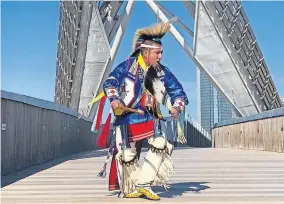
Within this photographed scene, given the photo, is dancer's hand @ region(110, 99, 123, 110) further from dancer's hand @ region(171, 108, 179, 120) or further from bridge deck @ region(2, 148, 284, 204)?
bridge deck @ region(2, 148, 284, 204)

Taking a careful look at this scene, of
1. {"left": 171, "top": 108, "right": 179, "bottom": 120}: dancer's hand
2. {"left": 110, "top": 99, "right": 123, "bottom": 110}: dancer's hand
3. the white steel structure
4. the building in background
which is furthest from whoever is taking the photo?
the building in background

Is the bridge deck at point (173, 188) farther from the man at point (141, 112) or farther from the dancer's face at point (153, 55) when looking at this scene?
the dancer's face at point (153, 55)

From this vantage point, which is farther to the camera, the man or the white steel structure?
the white steel structure

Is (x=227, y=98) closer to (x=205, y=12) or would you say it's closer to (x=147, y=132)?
(x=205, y=12)

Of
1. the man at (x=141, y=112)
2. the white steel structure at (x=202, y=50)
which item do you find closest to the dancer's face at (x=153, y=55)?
the man at (x=141, y=112)

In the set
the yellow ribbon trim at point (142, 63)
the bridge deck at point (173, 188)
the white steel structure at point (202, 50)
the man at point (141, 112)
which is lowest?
the bridge deck at point (173, 188)

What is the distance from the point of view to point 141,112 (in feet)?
16.1

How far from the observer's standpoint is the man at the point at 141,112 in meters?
4.85

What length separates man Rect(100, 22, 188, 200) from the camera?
4.85 metres

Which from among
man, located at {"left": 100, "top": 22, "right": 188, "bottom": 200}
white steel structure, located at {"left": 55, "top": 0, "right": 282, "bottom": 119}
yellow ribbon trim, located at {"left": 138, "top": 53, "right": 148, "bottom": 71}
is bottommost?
man, located at {"left": 100, "top": 22, "right": 188, "bottom": 200}

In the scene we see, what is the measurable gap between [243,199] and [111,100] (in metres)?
1.56

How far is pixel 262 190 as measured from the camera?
215 inches

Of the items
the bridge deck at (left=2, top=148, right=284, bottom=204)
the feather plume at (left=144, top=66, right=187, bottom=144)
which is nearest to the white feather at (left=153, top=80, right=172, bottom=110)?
the feather plume at (left=144, top=66, right=187, bottom=144)

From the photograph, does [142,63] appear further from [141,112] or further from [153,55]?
[141,112]
